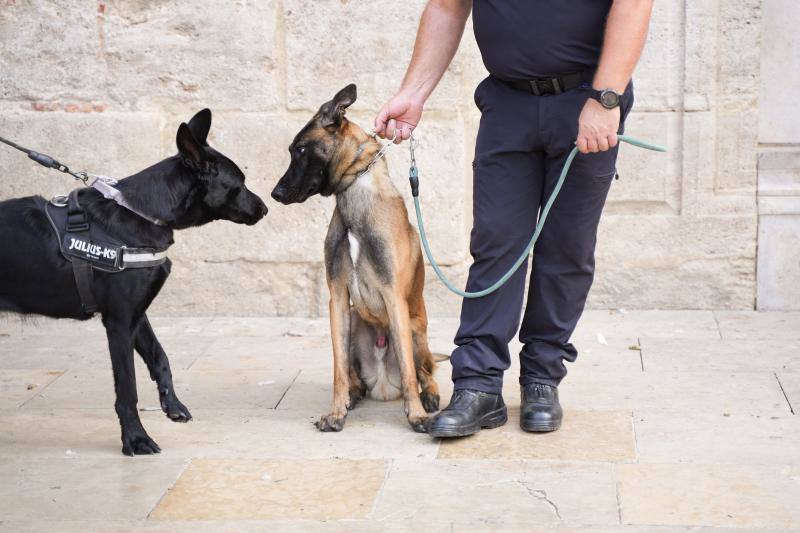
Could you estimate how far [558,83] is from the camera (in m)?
3.82

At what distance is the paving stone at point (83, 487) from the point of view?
3410 millimetres

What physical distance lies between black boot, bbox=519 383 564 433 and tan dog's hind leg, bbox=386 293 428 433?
0.38 m

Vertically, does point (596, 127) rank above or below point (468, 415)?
above

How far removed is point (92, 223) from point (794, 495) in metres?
2.48

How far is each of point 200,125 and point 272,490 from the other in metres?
1.30

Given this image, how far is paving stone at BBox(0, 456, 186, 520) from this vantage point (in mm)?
3410

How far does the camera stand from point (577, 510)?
3.30 meters

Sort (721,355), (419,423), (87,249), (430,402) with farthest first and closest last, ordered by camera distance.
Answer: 1. (721,355)
2. (430,402)
3. (419,423)
4. (87,249)

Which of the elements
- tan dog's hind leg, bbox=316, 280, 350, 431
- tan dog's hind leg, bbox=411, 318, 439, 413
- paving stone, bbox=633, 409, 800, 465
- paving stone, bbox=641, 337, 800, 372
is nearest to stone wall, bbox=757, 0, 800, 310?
paving stone, bbox=641, 337, 800, 372

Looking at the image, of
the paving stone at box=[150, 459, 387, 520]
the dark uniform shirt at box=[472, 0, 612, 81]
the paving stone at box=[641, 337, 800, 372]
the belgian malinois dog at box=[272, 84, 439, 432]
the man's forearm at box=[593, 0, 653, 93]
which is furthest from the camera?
the paving stone at box=[641, 337, 800, 372]

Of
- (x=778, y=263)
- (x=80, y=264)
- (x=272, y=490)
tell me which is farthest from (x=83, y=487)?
(x=778, y=263)

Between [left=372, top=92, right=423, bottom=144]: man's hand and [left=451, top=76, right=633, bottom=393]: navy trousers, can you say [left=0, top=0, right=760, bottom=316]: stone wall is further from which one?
[left=451, top=76, right=633, bottom=393]: navy trousers

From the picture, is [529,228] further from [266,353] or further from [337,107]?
[266,353]

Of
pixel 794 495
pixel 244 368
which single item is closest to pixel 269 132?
pixel 244 368
